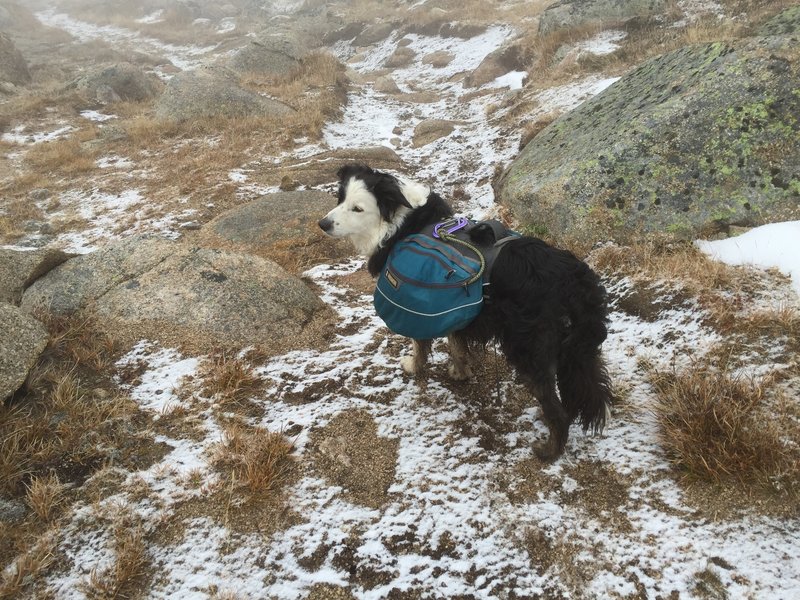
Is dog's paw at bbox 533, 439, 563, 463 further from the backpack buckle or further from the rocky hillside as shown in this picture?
the backpack buckle

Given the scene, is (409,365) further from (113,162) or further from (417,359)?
(113,162)

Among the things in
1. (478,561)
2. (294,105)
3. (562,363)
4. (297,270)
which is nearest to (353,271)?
(297,270)

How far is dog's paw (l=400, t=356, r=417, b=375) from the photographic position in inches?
165

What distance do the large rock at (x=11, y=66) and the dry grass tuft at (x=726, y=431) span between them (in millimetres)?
28741

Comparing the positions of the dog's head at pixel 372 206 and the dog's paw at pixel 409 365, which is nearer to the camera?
the dog's head at pixel 372 206

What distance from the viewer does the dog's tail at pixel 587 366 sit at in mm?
2881

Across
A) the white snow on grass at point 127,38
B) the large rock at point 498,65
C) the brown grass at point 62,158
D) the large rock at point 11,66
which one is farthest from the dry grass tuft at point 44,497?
the white snow on grass at point 127,38

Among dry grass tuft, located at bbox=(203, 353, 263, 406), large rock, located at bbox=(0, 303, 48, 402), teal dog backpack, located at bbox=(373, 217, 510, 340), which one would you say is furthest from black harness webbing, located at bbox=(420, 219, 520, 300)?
large rock, located at bbox=(0, 303, 48, 402)

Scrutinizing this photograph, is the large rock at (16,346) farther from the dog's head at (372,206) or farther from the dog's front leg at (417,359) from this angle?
the dog's front leg at (417,359)

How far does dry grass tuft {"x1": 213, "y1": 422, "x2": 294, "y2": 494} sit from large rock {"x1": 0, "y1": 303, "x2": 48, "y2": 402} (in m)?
1.77

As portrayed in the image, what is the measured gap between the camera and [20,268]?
5.34 metres

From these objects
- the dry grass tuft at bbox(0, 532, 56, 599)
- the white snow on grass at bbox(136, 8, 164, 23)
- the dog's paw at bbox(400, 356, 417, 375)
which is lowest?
the dog's paw at bbox(400, 356, 417, 375)

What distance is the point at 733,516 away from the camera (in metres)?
2.45

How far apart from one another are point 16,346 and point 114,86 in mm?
18864
